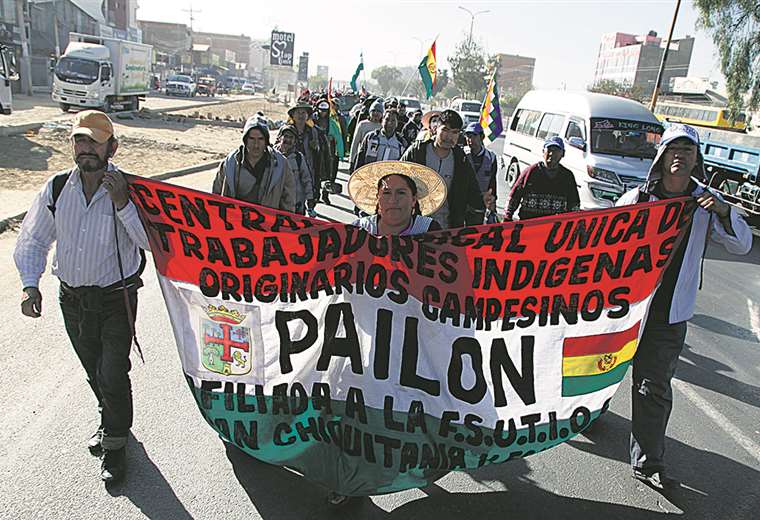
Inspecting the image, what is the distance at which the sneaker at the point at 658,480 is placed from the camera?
3719 mm

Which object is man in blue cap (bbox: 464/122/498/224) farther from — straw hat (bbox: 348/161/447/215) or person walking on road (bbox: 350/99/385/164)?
person walking on road (bbox: 350/99/385/164)

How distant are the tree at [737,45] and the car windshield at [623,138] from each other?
36.8ft

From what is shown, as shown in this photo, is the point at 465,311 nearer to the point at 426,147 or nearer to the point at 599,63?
the point at 426,147

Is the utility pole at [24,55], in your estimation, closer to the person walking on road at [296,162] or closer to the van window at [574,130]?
the van window at [574,130]

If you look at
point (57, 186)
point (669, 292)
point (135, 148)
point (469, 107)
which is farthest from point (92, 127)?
point (469, 107)

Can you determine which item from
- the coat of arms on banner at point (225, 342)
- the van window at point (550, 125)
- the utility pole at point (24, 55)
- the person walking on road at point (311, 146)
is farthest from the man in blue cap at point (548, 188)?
the utility pole at point (24, 55)

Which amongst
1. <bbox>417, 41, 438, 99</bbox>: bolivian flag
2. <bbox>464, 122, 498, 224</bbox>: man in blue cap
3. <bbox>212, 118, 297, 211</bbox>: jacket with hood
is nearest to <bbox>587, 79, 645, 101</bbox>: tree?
<bbox>417, 41, 438, 99</bbox>: bolivian flag

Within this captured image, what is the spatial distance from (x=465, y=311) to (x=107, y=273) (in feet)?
6.30

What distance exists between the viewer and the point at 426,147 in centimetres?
560

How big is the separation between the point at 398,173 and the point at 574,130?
9.33m

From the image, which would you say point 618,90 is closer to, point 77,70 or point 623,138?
point 77,70

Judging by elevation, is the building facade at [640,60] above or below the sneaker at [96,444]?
above

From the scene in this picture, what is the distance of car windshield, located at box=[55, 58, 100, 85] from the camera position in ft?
88.6

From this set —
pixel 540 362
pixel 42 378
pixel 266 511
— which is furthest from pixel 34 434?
pixel 540 362
